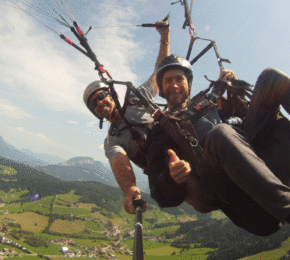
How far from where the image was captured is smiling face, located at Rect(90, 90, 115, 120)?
17.5 ft

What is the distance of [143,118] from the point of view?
4.80m

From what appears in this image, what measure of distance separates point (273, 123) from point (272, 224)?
1.33 m

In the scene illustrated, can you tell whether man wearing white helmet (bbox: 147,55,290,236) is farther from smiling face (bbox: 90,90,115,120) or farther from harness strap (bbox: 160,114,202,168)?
smiling face (bbox: 90,90,115,120)

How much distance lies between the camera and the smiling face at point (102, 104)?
17.5ft

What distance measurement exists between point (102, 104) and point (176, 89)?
7.86 ft

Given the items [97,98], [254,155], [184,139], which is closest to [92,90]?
[97,98]

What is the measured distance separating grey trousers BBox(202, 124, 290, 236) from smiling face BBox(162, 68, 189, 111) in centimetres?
185

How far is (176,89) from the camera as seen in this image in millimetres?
3912

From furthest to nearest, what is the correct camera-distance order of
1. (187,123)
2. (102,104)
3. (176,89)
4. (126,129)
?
1. (102,104)
2. (126,129)
3. (176,89)
4. (187,123)

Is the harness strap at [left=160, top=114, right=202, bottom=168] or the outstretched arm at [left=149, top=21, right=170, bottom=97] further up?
the outstretched arm at [left=149, top=21, right=170, bottom=97]

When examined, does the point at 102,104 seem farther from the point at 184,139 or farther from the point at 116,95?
the point at 184,139

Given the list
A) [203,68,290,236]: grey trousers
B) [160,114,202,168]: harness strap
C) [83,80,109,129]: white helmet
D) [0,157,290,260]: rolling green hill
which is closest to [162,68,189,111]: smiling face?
[160,114,202,168]: harness strap

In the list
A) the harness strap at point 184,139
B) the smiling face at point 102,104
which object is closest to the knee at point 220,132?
the harness strap at point 184,139

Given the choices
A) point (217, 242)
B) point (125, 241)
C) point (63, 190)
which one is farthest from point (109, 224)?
point (217, 242)
